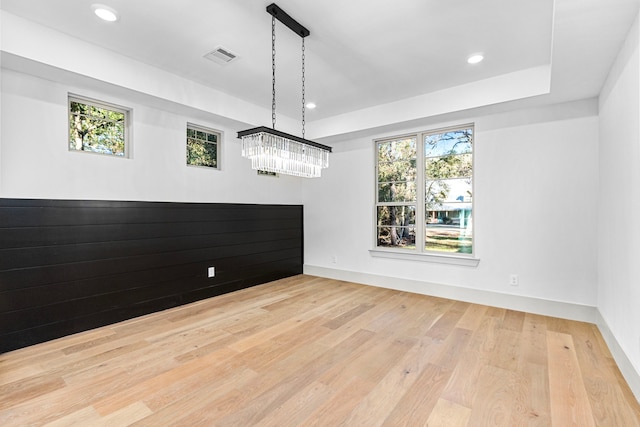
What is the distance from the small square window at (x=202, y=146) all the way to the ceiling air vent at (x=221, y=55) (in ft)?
4.08

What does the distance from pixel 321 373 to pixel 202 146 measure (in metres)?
3.37

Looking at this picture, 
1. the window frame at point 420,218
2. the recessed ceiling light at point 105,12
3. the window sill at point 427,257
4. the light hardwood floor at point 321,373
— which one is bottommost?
the light hardwood floor at point 321,373

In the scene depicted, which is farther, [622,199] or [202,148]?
[202,148]

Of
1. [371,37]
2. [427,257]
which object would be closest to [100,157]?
[371,37]

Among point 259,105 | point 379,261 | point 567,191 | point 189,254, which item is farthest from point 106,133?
point 567,191

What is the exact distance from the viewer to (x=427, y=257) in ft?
14.3

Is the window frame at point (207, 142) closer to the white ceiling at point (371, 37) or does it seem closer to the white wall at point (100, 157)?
the white wall at point (100, 157)

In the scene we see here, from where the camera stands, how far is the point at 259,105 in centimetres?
445

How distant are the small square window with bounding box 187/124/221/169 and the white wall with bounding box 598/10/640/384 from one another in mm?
4342

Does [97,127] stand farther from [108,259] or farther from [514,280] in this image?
[514,280]

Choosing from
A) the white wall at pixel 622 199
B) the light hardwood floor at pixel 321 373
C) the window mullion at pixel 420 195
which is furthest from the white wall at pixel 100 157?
the white wall at pixel 622 199

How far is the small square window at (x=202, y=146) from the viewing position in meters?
4.10

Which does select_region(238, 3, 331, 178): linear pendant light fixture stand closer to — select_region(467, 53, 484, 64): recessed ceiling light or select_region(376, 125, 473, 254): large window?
select_region(467, 53, 484, 64): recessed ceiling light

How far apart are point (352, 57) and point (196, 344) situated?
10.3ft
